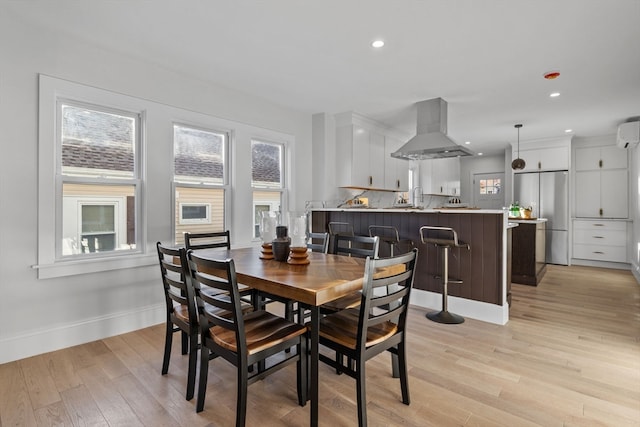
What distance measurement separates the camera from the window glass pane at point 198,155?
11.5 ft

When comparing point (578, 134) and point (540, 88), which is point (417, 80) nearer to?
point (540, 88)

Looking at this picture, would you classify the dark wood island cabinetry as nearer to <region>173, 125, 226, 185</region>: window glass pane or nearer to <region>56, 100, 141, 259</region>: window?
<region>173, 125, 226, 185</region>: window glass pane

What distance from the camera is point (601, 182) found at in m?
6.28

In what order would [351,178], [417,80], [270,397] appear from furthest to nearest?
[351,178] < [417,80] < [270,397]

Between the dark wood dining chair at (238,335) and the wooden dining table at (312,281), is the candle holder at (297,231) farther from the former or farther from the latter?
the dark wood dining chair at (238,335)

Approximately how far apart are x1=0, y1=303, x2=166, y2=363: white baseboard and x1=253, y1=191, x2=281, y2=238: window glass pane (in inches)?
57.9

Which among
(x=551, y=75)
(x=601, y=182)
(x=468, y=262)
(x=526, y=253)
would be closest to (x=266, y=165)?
(x=468, y=262)

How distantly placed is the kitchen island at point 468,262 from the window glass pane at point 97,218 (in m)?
2.82

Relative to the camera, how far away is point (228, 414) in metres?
1.80

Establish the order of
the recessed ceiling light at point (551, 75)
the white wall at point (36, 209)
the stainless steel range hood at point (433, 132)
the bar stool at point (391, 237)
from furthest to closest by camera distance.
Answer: the stainless steel range hood at point (433, 132), the bar stool at point (391, 237), the recessed ceiling light at point (551, 75), the white wall at point (36, 209)

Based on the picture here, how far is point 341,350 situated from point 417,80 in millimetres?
3072

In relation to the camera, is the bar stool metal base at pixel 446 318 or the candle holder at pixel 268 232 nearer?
the candle holder at pixel 268 232

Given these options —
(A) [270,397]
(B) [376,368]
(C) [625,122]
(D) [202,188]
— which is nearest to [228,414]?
(A) [270,397]

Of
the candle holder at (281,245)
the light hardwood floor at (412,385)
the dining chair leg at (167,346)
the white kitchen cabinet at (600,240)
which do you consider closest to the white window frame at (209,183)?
the light hardwood floor at (412,385)
